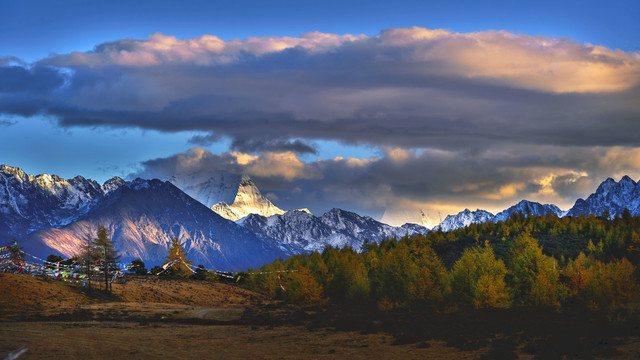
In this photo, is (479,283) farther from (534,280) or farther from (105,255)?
(105,255)

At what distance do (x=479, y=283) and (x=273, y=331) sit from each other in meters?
42.0

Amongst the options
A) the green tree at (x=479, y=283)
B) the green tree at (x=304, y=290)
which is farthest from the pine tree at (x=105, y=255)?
the green tree at (x=479, y=283)

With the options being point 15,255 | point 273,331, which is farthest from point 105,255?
point 273,331

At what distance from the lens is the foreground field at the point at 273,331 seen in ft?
255

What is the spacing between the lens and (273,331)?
10188cm

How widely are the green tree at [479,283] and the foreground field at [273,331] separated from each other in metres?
7.38

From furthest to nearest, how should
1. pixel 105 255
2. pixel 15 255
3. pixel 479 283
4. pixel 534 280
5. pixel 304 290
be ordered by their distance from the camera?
pixel 304 290, pixel 15 255, pixel 105 255, pixel 534 280, pixel 479 283

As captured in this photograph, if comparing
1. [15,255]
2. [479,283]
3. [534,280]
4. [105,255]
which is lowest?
[479,283]

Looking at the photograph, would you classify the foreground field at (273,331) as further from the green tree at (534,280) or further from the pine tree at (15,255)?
the pine tree at (15,255)

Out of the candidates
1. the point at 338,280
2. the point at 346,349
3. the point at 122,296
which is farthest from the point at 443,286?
the point at 122,296

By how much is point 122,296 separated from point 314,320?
5292 cm

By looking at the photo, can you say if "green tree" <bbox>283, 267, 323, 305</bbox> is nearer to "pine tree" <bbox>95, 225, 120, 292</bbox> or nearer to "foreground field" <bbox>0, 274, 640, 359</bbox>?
"foreground field" <bbox>0, 274, 640, 359</bbox>

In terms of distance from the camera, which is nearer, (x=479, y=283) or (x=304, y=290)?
(x=479, y=283)

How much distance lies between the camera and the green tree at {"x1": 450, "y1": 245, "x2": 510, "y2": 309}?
4712 inches
